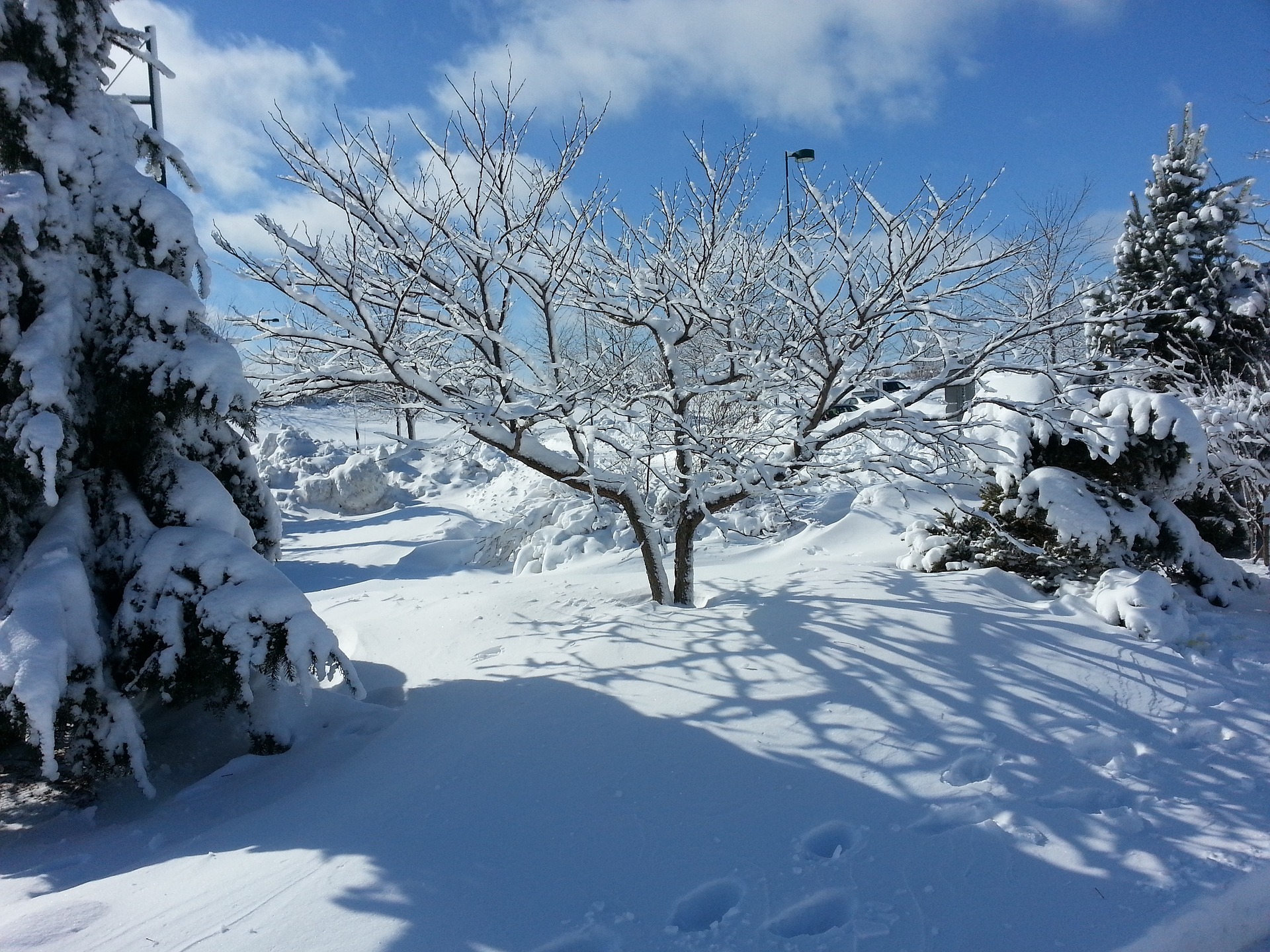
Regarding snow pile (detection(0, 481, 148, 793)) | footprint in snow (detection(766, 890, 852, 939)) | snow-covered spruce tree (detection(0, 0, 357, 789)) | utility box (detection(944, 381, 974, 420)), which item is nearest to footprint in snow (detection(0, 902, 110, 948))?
snow pile (detection(0, 481, 148, 793))

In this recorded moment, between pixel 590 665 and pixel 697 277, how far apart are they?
3.26m

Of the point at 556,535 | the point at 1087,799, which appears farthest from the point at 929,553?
the point at 556,535

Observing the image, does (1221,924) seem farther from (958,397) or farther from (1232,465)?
(958,397)

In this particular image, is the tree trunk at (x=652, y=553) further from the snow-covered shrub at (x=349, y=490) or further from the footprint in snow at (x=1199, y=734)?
the snow-covered shrub at (x=349, y=490)

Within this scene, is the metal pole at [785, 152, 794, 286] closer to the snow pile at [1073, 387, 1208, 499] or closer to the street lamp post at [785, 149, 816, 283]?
the street lamp post at [785, 149, 816, 283]

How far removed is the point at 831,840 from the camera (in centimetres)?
302

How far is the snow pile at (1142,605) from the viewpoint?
483 cm

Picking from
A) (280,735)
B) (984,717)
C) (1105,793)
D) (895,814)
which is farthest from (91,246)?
(1105,793)

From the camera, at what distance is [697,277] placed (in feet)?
19.2

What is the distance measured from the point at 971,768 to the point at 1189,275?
520 inches

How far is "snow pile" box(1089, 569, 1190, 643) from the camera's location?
190 inches

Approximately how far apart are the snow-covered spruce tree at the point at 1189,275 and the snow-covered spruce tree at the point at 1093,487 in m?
5.80

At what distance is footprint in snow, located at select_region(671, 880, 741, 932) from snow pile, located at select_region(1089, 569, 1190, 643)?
381 cm

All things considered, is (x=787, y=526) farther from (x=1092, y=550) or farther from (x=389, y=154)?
(x=389, y=154)
